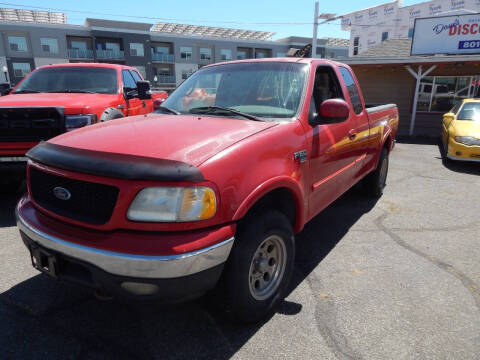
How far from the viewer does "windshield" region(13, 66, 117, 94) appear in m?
5.70

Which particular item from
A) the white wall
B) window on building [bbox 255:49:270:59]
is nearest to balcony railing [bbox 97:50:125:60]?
window on building [bbox 255:49:270:59]

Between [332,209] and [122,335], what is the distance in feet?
11.2

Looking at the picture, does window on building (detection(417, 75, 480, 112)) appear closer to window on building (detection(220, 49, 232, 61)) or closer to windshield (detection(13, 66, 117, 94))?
windshield (detection(13, 66, 117, 94))

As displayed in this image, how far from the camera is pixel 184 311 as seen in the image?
8.20 feet

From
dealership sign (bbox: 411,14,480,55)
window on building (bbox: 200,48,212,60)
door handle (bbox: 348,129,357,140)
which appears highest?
window on building (bbox: 200,48,212,60)

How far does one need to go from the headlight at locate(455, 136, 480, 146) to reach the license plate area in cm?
819

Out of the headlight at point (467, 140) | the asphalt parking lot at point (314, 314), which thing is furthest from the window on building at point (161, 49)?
the asphalt parking lot at point (314, 314)

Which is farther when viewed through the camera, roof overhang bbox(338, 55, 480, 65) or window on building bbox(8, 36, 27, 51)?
window on building bbox(8, 36, 27, 51)

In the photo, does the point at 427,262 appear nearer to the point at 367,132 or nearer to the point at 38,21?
the point at 367,132

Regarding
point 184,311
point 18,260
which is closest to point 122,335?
point 184,311

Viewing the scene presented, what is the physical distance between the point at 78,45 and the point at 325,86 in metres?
46.9

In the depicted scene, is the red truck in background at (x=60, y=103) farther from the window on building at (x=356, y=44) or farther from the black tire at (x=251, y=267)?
the window on building at (x=356, y=44)

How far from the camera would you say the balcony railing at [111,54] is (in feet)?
137

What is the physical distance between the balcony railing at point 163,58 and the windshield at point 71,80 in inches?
1664
